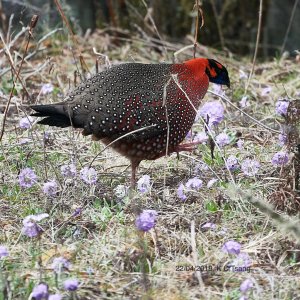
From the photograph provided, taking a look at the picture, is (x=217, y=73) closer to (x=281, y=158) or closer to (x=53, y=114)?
(x=281, y=158)

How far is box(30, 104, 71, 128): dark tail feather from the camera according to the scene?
3.69 m

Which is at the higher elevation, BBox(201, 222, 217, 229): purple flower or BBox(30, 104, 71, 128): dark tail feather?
BBox(30, 104, 71, 128): dark tail feather

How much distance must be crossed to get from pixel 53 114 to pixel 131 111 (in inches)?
15.9

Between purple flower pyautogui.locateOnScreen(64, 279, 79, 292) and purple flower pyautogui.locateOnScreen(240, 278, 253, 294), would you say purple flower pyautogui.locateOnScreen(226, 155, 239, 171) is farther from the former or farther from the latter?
purple flower pyautogui.locateOnScreen(64, 279, 79, 292)

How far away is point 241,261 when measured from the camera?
2992 millimetres

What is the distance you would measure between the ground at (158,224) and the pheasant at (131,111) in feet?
0.62

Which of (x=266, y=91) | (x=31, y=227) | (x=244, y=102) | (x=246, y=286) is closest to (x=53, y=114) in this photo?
(x=31, y=227)

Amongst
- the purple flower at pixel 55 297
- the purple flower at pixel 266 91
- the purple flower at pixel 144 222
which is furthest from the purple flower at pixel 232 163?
the purple flower at pixel 55 297

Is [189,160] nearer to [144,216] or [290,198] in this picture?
[290,198]

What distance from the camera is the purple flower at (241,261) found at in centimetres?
299

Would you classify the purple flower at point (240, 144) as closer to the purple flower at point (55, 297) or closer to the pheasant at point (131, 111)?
the pheasant at point (131, 111)

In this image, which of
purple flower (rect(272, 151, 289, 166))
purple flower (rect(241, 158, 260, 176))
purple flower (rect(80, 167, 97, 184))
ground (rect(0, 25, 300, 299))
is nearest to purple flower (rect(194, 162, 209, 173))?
ground (rect(0, 25, 300, 299))

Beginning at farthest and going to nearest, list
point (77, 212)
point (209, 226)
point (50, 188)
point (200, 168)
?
point (200, 168), point (50, 188), point (77, 212), point (209, 226)

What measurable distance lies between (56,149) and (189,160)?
0.86 meters
